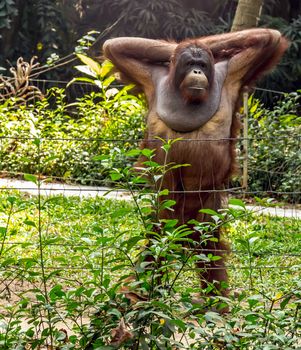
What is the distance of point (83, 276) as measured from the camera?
18.0 ft

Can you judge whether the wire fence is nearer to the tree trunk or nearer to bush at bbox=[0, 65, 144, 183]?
bush at bbox=[0, 65, 144, 183]

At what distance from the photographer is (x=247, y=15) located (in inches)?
332

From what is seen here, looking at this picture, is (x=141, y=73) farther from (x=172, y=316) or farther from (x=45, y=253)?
(x=172, y=316)

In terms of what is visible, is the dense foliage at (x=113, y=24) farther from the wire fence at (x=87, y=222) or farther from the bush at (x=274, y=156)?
the wire fence at (x=87, y=222)

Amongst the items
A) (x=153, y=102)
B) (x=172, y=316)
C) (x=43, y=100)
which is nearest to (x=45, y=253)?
(x=153, y=102)

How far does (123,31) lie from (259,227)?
23.8 feet

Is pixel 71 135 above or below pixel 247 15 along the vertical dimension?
below

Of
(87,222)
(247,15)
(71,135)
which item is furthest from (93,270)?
(71,135)

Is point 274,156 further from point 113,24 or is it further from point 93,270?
point 93,270

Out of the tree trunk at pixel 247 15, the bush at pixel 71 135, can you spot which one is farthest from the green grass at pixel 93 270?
the tree trunk at pixel 247 15

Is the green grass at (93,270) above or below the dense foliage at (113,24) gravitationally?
below

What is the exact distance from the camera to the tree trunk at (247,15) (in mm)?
8438

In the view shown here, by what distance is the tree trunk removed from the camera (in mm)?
8438

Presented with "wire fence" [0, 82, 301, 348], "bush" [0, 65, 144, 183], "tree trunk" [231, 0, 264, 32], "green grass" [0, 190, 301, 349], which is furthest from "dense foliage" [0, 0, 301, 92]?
"green grass" [0, 190, 301, 349]
